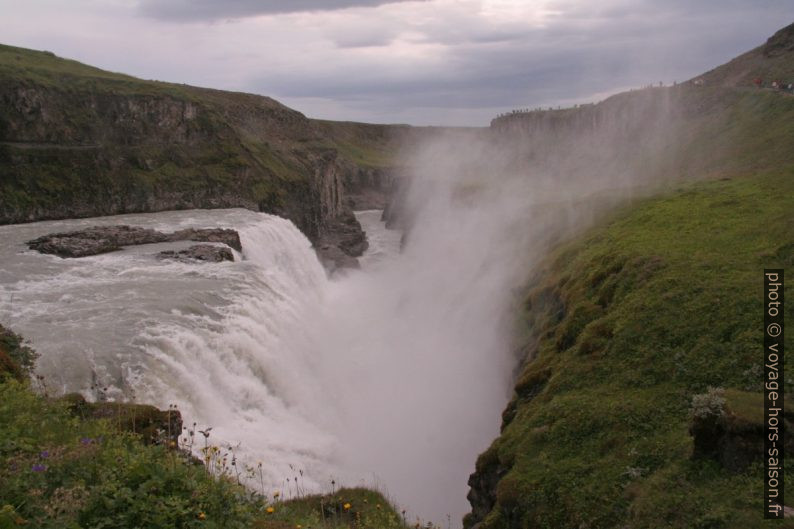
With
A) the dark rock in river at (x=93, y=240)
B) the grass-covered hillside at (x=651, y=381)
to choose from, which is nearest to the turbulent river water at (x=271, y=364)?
the dark rock in river at (x=93, y=240)

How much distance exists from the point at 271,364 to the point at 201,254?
12.8 metres

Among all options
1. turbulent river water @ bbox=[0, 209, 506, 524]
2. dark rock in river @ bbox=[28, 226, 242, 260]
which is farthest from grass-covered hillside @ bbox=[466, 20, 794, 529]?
dark rock in river @ bbox=[28, 226, 242, 260]

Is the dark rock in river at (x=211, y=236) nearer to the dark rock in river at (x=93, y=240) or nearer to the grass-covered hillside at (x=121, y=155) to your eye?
the dark rock in river at (x=93, y=240)

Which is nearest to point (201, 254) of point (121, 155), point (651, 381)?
point (651, 381)

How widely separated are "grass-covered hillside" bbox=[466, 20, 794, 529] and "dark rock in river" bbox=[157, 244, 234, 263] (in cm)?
1623

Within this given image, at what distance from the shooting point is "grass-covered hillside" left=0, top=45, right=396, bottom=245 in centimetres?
4738

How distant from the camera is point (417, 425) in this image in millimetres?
24250

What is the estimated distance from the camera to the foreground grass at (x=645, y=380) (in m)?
10.2

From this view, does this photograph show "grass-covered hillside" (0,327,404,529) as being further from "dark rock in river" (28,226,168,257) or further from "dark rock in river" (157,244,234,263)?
"dark rock in river" (28,226,168,257)

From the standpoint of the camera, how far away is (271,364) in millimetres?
21453

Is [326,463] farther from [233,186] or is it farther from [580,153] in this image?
[580,153]

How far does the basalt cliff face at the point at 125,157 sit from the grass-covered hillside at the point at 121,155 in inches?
3.5

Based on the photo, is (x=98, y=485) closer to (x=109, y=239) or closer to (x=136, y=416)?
(x=136, y=416)

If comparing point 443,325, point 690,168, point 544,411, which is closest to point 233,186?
point 443,325
